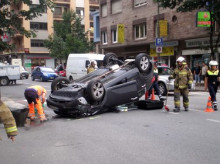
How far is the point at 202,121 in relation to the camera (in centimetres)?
779

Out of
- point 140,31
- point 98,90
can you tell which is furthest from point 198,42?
point 98,90

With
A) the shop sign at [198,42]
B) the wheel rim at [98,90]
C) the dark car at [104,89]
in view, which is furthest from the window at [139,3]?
the wheel rim at [98,90]

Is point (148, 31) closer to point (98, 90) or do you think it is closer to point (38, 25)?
point (98, 90)

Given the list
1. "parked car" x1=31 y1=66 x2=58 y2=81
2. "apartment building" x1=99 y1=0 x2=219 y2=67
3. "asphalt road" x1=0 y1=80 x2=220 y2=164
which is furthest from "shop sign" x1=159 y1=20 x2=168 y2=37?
"asphalt road" x1=0 y1=80 x2=220 y2=164

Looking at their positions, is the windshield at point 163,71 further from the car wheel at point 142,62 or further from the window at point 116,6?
the window at point 116,6

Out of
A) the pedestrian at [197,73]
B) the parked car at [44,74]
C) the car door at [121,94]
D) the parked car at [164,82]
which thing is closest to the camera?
the car door at [121,94]

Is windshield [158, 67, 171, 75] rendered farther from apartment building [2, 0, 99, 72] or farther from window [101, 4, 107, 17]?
apartment building [2, 0, 99, 72]

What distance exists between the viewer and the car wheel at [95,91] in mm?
8312

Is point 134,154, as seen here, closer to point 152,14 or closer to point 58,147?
point 58,147

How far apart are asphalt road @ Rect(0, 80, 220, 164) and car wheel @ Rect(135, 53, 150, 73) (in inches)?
66.5

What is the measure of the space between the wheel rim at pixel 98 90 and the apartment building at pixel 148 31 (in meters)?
15.5

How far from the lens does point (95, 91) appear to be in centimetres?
845

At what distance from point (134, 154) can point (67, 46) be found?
36.0m

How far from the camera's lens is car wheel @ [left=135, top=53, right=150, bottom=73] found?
9.72 m
